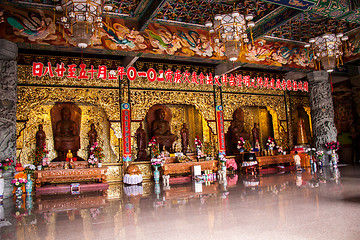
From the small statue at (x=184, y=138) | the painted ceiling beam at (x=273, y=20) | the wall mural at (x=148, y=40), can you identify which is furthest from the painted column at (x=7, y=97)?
the painted ceiling beam at (x=273, y=20)

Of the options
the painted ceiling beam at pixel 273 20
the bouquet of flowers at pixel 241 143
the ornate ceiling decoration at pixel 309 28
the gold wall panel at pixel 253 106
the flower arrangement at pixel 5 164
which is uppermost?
the ornate ceiling decoration at pixel 309 28

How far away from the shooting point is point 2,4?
7145 millimetres

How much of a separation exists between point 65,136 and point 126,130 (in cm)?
216

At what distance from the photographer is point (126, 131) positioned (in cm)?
1008

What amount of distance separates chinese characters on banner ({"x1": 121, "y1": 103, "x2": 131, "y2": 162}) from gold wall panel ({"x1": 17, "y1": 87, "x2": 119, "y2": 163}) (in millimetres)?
240

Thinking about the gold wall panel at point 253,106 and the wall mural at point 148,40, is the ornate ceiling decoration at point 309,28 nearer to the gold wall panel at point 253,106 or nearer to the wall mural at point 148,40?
the wall mural at point 148,40

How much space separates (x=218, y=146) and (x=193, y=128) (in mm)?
1520

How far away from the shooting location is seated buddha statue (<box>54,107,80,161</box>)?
10.1 m

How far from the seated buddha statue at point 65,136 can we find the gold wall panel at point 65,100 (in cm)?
30

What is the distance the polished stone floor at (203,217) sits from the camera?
321cm

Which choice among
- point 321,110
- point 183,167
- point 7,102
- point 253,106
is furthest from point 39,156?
point 321,110

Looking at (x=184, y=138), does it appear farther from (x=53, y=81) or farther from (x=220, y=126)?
(x=53, y=81)

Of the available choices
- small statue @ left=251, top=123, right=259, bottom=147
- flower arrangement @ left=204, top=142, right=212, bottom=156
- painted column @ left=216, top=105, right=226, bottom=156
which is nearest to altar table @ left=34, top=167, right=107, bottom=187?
flower arrangement @ left=204, top=142, right=212, bottom=156

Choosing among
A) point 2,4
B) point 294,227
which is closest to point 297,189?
point 294,227
